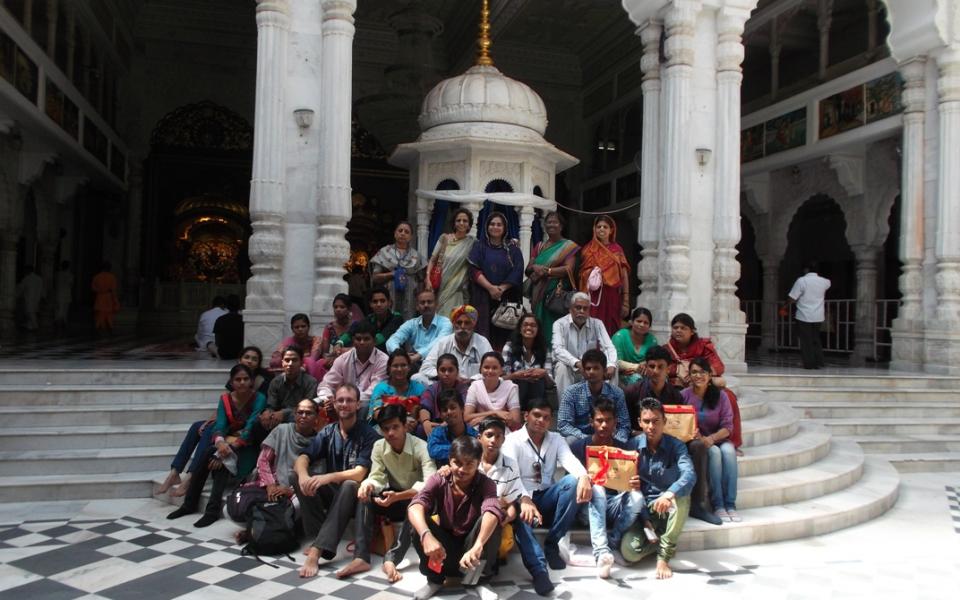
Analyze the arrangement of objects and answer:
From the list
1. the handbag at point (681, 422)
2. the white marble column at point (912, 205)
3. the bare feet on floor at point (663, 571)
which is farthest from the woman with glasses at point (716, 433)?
the white marble column at point (912, 205)

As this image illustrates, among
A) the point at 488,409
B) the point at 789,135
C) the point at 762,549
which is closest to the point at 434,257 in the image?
the point at 488,409

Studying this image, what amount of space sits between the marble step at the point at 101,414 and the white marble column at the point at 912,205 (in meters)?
9.59

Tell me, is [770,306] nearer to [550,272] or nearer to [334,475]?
[550,272]

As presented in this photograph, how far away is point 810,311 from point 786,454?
473 centimetres

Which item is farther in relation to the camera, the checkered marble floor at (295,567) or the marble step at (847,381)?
the marble step at (847,381)

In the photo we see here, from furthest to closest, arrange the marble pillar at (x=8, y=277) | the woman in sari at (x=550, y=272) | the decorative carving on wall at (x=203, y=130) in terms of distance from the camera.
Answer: the decorative carving on wall at (x=203, y=130) → the marble pillar at (x=8, y=277) → the woman in sari at (x=550, y=272)

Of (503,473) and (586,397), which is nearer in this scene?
(503,473)

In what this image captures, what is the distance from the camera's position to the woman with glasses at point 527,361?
6008 millimetres

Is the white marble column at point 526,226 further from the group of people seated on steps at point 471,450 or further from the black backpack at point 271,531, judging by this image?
the black backpack at point 271,531

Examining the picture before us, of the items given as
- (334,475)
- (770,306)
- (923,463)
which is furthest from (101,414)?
(770,306)

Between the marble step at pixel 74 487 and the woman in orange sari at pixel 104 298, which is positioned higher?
the woman in orange sari at pixel 104 298

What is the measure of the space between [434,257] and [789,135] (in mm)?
8595

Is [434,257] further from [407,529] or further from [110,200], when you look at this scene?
[110,200]

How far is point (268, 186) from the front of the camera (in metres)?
7.88
